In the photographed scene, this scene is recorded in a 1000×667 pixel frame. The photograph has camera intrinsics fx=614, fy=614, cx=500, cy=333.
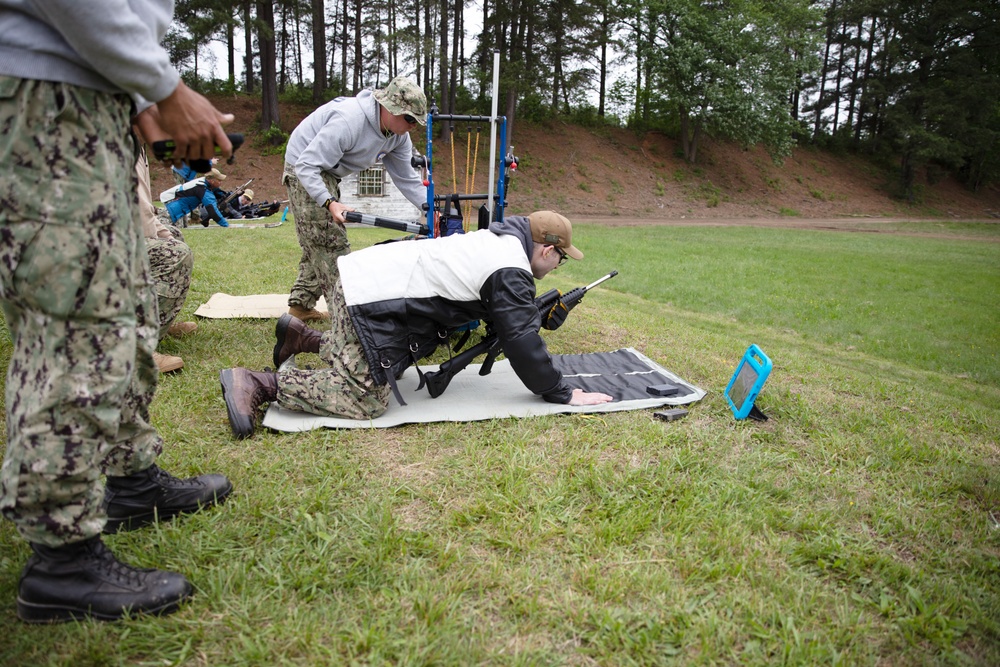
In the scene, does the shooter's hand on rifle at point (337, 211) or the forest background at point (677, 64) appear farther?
the forest background at point (677, 64)

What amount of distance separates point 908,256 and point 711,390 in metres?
13.0

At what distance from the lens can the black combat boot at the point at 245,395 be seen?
2576 millimetres

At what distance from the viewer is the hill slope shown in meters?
22.0

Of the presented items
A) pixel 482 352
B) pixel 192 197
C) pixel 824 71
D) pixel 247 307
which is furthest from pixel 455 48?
pixel 824 71

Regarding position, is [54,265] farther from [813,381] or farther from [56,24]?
[813,381]

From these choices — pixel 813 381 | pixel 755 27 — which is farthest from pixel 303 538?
pixel 755 27

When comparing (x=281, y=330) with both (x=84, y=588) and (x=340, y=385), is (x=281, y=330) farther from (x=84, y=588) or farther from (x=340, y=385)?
(x=84, y=588)

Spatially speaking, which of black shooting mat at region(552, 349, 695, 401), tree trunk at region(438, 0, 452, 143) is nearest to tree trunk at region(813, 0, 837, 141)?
tree trunk at region(438, 0, 452, 143)

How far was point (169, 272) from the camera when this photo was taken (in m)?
3.35

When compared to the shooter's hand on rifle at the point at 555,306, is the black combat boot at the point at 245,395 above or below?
below

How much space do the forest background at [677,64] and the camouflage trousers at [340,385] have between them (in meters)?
18.3

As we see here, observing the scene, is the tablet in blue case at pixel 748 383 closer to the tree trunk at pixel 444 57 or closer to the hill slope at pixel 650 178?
the hill slope at pixel 650 178

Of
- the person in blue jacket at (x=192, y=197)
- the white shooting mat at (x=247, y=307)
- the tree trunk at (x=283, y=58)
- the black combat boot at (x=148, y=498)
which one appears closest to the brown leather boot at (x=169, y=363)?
the white shooting mat at (x=247, y=307)

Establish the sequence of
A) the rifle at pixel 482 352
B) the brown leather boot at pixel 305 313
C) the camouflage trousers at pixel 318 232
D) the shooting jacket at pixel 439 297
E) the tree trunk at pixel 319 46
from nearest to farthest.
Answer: the shooting jacket at pixel 439 297 < the rifle at pixel 482 352 < the camouflage trousers at pixel 318 232 < the brown leather boot at pixel 305 313 < the tree trunk at pixel 319 46
